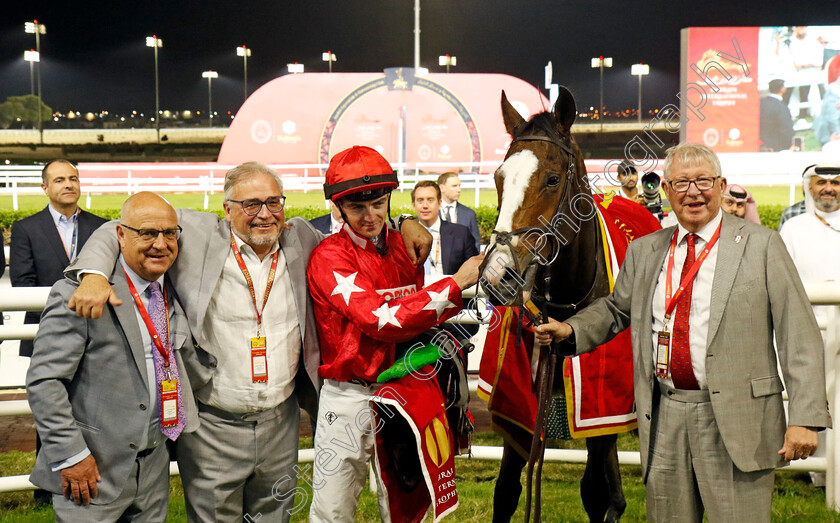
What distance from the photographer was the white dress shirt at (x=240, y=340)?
7.88 feet

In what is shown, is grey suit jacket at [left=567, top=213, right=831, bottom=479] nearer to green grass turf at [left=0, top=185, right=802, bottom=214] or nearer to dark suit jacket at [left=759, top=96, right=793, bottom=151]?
green grass turf at [left=0, top=185, right=802, bottom=214]

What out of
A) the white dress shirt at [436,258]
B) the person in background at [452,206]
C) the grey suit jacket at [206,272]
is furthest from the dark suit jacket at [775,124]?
the grey suit jacket at [206,272]

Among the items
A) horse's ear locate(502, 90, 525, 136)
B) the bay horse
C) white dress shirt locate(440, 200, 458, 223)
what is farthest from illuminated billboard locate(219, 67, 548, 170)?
the bay horse

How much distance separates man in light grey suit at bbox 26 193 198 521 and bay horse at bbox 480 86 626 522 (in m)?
1.04

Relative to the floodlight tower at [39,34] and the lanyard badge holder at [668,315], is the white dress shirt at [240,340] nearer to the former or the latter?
the lanyard badge holder at [668,315]

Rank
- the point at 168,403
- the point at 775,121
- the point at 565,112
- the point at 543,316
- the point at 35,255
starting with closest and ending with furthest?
the point at 168,403, the point at 543,316, the point at 565,112, the point at 35,255, the point at 775,121

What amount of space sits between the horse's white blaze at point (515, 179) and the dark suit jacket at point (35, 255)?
3164 millimetres

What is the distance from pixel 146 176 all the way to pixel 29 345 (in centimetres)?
1539

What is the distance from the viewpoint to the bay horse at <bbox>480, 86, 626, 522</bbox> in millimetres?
2248

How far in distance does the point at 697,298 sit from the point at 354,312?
1.07 meters

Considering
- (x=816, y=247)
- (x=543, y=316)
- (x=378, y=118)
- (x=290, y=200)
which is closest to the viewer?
(x=543, y=316)

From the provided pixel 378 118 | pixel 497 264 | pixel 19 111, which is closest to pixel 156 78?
pixel 19 111

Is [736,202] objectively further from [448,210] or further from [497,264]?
[497,264]

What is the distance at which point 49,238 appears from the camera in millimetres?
4453
